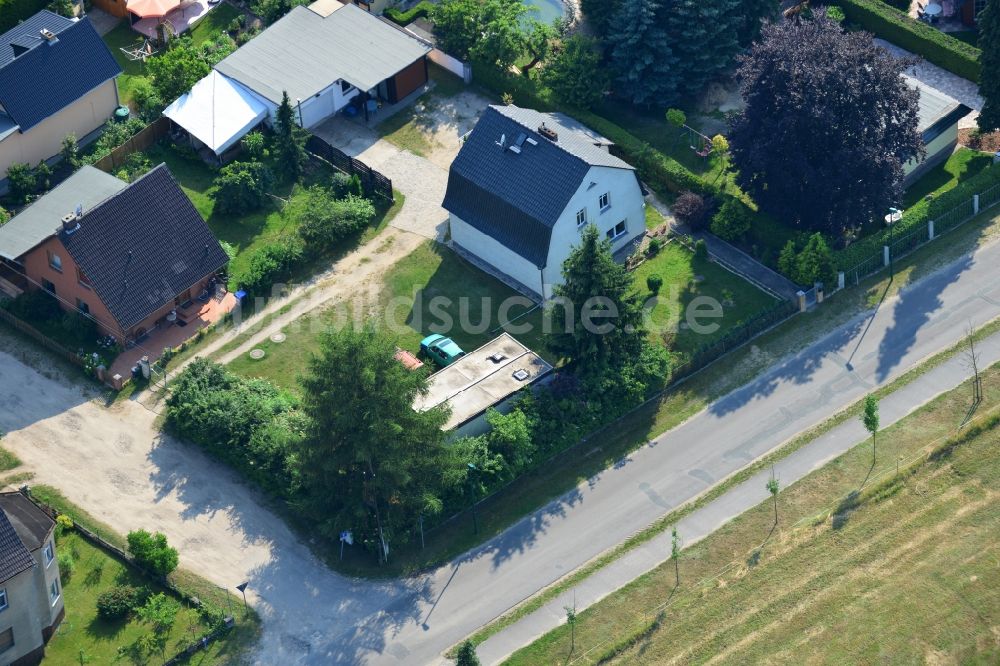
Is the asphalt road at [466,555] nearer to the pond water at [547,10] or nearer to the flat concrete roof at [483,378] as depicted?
the flat concrete roof at [483,378]

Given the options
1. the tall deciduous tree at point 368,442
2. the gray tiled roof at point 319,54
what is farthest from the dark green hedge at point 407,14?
the tall deciduous tree at point 368,442

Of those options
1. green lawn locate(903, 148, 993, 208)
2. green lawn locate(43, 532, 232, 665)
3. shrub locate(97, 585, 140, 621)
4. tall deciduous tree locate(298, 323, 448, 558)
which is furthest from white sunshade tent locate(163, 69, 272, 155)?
green lawn locate(903, 148, 993, 208)

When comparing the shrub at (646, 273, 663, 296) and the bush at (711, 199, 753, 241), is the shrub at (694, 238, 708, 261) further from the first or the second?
the shrub at (646, 273, 663, 296)

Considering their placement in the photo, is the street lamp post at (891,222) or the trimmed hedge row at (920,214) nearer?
the trimmed hedge row at (920,214)

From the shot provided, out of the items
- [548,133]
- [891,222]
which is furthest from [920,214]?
[548,133]

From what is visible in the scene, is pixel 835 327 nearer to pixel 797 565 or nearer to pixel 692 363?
pixel 692 363

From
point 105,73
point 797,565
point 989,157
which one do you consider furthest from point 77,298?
point 989,157
